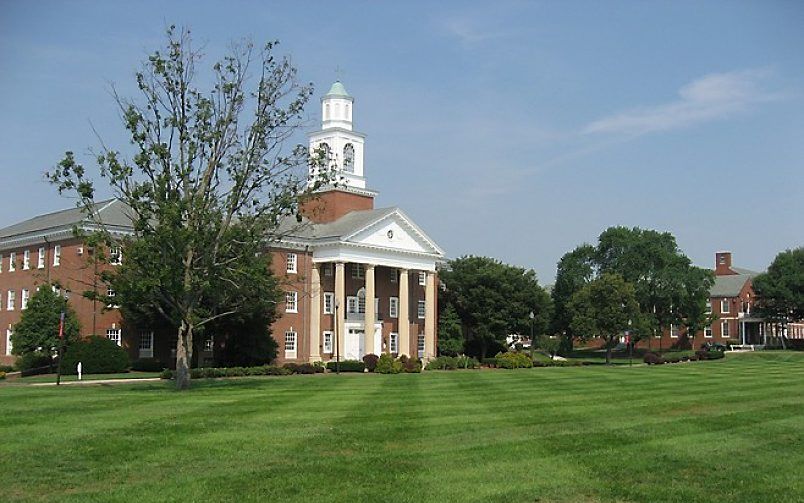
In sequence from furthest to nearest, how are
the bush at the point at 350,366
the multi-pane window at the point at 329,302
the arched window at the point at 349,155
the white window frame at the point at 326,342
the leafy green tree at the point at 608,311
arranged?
the leafy green tree at the point at 608,311 < the arched window at the point at 349,155 < the multi-pane window at the point at 329,302 < the white window frame at the point at 326,342 < the bush at the point at 350,366

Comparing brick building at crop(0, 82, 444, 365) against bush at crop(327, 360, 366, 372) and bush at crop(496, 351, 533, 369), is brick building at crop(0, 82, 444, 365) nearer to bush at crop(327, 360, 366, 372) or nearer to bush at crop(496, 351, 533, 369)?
bush at crop(327, 360, 366, 372)

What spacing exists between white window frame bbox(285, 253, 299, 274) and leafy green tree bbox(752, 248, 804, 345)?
5729 centimetres

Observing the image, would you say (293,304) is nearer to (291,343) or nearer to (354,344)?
(291,343)

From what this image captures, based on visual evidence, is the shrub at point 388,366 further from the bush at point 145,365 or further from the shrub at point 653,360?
the shrub at point 653,360

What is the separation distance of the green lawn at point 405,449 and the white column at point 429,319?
4575cm

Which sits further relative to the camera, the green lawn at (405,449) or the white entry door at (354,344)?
the white entry door at (354,344)

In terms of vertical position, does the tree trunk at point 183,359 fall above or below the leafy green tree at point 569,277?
below

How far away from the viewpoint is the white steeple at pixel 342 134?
73625 mm

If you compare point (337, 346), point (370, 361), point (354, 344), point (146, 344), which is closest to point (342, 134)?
point (354, 344)

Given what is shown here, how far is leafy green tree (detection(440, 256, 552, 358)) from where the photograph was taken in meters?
75.8

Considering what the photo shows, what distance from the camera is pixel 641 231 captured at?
96375mm

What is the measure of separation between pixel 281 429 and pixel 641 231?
83360 mm

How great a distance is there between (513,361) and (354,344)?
1336cm

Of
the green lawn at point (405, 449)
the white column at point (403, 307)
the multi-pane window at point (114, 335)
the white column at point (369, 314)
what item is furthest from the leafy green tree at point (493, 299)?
the green lawn at point (405, 449)
